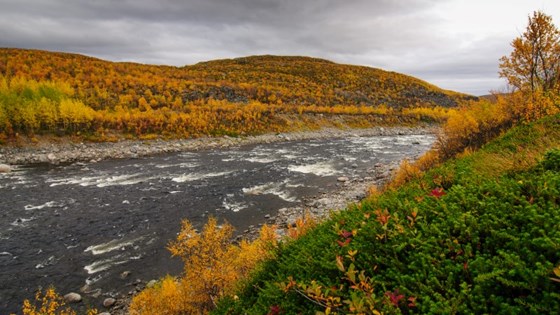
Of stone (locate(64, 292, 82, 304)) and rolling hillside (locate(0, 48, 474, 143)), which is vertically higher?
rolling hillside (locate(0, 48, 474, 143))

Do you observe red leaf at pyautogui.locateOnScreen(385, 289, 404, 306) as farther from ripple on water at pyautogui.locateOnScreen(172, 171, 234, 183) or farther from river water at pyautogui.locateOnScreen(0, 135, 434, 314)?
ripple on water at pyautogui.locateOnScreen(172, 171, 234, 183)

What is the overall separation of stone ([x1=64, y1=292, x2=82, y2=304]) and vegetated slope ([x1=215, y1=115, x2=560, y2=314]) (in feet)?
25.8

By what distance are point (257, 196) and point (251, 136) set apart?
27.7 m

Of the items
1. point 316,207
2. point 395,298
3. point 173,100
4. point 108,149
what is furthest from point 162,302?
point 173,100

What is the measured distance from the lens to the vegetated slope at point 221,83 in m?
53.5

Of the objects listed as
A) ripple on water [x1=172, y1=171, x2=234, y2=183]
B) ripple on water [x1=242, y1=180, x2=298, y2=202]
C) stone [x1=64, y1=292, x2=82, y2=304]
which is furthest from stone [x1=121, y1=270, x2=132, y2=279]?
ripple on water [x1=172, y1=171, x2=234, y2=183]

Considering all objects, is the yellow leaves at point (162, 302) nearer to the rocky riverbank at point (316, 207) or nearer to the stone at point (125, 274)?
the rocky riverbank at point (316, 207)

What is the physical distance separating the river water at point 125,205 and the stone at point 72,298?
41 cm

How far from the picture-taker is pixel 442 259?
3.73 meters

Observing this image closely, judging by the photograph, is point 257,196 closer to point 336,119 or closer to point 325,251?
point 325,251

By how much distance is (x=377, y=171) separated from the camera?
2730cm

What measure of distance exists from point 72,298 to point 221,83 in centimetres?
6557

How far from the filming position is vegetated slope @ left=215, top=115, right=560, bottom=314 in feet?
9.83

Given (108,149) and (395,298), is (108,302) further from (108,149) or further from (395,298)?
(108,149)
